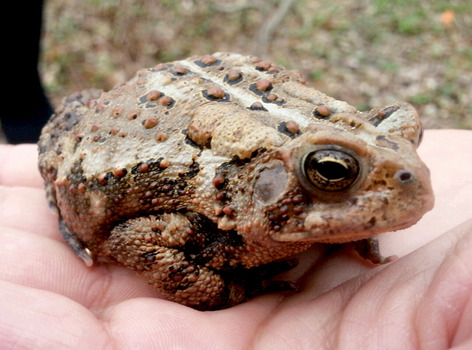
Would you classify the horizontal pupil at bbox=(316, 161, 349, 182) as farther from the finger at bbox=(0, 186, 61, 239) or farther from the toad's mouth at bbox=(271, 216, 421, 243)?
the finger at bbox=(0, 186, 61, 239)

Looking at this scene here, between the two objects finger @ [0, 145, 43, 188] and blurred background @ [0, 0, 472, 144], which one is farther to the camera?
blurred background @ [0, 0, 472, 144]

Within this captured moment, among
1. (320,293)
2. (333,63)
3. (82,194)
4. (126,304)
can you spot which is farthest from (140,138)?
(333,63)

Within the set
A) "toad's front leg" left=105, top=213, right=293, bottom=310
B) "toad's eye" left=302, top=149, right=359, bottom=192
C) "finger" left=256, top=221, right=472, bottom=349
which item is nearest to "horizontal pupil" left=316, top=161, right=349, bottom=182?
"toad's eye" left=302, top=149, right=359, bottom=192

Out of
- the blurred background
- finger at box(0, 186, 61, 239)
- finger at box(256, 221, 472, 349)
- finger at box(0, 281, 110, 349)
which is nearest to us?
finger at box(256, 221, 472, 349)

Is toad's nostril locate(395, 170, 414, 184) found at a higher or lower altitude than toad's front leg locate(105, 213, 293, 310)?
higher

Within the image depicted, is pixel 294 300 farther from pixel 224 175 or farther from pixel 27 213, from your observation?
pixel 27 213

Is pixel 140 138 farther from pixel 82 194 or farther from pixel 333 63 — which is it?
pixel 333 63
